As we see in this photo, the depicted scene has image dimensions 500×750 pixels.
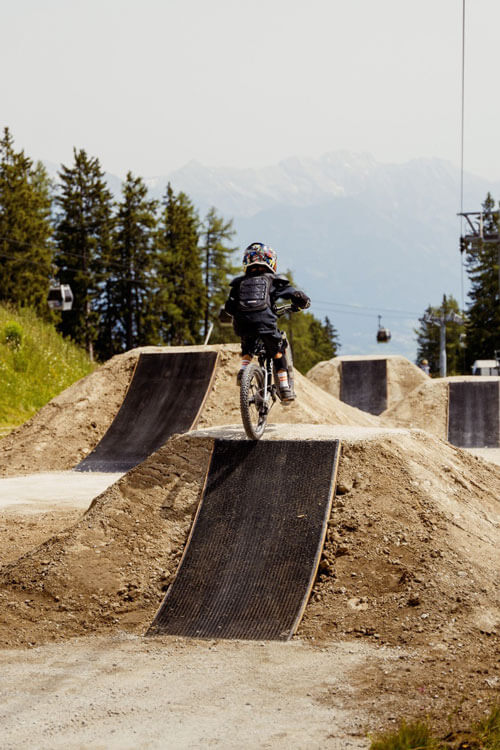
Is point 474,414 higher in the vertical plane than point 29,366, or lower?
lower

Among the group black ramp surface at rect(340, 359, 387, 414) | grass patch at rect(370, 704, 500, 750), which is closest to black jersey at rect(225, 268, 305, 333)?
grass patch at rect(370, 704, 500, 750)

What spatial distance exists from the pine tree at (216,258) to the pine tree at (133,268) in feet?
29.1

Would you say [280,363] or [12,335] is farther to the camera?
[12,335]

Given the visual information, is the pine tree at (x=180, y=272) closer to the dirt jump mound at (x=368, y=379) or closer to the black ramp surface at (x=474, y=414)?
the dirt jump mound at (x=368, y=379)

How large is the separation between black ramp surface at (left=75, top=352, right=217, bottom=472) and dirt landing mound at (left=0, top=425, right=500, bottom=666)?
26.8 ft

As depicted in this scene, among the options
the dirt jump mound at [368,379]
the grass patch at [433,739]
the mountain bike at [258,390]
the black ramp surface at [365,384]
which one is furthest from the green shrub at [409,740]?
the dirt jump mound at [368,379]

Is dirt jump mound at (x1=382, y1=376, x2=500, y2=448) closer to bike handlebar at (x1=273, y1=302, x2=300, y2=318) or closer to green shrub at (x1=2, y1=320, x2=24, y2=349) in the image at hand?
green shrub at (x1=2, y1=320, x2=24, y2=349)

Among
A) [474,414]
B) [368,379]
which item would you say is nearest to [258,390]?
[474,414]

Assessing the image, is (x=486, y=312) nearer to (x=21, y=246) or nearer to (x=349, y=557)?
(x=21, y=246)

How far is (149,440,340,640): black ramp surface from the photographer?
270 inches

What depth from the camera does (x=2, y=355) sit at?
3125cm

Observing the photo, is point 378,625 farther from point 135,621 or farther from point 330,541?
point 135,621

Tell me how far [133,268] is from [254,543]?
52979mm

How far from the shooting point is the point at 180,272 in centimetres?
6450
